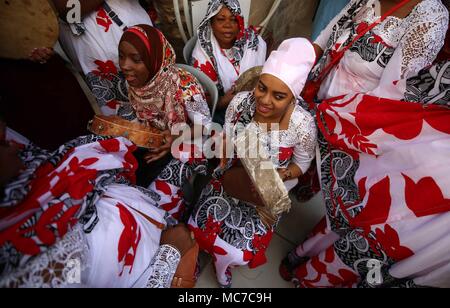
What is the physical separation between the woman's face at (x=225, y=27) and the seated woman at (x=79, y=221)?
99 centimetres

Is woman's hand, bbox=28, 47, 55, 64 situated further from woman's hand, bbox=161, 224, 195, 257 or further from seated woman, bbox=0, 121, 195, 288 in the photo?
woman's hand, bbox=161, 224, 195, 257

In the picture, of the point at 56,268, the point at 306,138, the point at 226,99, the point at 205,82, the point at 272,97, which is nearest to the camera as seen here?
the point at 56,268

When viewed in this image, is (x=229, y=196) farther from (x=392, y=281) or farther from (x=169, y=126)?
(x=392, y=281)

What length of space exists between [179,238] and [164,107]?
70 centimetres

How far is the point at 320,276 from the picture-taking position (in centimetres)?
154

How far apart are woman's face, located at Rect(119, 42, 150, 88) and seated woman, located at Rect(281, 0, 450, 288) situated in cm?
Result: 87

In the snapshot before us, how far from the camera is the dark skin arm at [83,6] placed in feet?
4.73

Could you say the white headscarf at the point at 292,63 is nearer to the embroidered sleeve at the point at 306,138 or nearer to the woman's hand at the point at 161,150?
the embroidered sleeve at the point at 306,138

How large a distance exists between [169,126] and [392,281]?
132cm

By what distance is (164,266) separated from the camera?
121 centimetres

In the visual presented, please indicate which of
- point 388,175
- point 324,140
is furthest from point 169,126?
point 388,175

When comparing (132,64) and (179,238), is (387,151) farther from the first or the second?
(132,64)

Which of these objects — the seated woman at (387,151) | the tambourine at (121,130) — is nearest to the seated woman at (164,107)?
the tambourine at (121,130)

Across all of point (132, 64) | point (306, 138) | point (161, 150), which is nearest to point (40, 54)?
point (132, 64)
